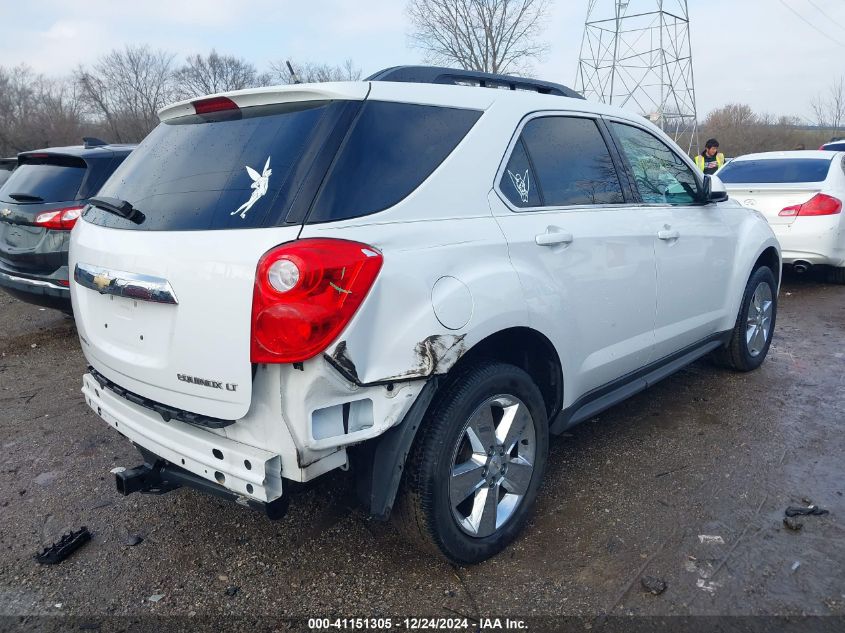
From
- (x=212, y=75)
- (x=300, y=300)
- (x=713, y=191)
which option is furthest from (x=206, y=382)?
(x=212, y=75)

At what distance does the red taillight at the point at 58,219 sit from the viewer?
16.8 feet

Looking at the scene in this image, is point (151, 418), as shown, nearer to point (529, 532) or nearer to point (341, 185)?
point (341, 185)

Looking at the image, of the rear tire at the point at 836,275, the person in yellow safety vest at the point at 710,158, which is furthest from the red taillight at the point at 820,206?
the person in yellow safety vest at the point at 710,158

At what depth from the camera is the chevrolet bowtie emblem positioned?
2.37 m

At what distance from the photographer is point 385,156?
225 centimetres

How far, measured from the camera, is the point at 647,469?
3.36 m

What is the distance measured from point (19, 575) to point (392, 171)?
219cm

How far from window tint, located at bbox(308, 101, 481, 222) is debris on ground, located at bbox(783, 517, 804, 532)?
2.18m

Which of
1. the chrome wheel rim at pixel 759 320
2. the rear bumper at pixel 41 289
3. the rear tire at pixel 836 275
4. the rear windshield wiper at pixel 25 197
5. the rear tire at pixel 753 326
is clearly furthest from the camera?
the rear tire at pixel 836 275

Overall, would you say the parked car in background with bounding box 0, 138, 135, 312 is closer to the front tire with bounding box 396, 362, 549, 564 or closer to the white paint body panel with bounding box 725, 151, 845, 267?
the front tire with bounding box 396, 362, 549, 564

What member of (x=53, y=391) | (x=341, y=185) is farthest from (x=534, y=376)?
(x=53, y=391)

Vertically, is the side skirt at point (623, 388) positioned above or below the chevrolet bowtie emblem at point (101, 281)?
below

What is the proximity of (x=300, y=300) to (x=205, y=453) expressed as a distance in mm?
667

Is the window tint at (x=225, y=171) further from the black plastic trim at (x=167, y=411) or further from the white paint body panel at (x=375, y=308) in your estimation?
the black plastic trim at (x=167, y=411)
